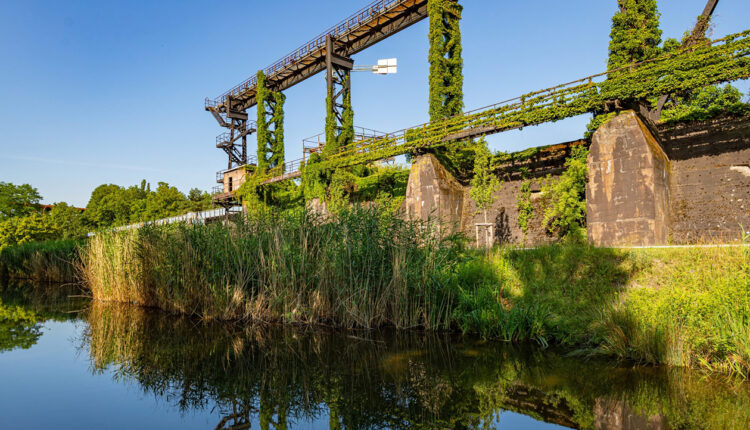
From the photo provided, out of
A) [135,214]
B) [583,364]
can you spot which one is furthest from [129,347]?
[135,214]

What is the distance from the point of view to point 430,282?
8.16 meters

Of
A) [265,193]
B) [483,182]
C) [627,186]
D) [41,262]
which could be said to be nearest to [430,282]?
[627,186]

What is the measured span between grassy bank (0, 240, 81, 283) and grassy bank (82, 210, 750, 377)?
33.9 feet

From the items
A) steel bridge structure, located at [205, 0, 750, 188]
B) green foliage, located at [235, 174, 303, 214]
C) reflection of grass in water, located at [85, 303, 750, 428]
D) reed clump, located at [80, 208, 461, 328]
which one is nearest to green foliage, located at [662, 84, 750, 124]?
steel bridge structure, located at [205, 0, 750, 188]

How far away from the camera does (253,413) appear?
443 cm

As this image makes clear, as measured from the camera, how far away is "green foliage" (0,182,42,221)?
39463 millimetres

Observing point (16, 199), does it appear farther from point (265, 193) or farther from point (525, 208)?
point (525, 208)

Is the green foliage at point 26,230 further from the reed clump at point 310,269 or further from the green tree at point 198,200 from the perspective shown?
the reed clump at point 310,269

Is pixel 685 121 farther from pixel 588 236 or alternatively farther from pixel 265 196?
pixel 265 196

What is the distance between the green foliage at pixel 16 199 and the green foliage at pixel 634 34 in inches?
1977

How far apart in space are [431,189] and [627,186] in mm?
7544

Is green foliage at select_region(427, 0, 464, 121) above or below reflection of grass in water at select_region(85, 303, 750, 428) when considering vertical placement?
above

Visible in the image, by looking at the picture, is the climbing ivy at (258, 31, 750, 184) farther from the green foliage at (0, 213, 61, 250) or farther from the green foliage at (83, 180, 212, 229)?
the green foliage at (83, 180, 212, 229)

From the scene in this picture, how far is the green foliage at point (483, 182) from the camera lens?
55.1ft
